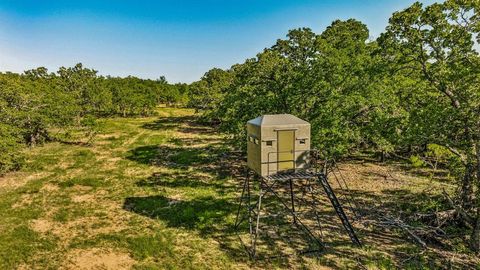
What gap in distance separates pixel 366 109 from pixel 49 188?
80.6 ft

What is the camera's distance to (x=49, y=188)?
25.5 meters

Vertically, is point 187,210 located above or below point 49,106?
below

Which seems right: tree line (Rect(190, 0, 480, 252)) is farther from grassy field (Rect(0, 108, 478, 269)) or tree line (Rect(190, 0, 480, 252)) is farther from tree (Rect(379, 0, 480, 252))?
grassy field (Rect(0, 108, 478, 269))

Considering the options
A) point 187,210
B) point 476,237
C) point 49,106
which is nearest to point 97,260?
point 187,210

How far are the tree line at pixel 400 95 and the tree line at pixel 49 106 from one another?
18.9 m

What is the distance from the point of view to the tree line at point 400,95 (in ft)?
47.4

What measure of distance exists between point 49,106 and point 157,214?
25378 mm

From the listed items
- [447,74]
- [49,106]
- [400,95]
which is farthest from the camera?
[49,106]

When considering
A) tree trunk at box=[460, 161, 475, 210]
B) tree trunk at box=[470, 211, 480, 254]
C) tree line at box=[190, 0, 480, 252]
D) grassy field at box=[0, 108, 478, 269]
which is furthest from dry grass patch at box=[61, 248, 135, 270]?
tree trunk at box=[460, 161, 475, 210]

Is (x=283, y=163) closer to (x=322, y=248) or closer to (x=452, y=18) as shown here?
(x=322, y=248)

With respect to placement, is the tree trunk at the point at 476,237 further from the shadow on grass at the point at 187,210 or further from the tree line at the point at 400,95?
the shadow on grass at the point at 187,210

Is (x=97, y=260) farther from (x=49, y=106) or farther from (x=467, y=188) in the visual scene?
(x=49, y=106)

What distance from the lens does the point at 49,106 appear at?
3744 centimetres

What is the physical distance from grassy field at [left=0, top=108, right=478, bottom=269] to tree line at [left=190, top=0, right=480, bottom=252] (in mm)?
2912
